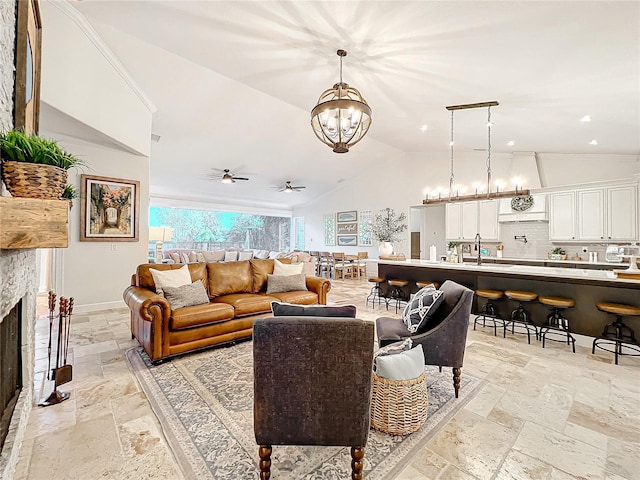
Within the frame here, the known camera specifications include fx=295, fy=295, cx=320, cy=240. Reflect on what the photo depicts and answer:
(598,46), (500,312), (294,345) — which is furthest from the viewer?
(500,312)

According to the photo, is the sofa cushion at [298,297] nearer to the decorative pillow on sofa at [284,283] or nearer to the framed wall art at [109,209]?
the decorative pillow on sofa at [284,283]

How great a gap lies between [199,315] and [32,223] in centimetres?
212

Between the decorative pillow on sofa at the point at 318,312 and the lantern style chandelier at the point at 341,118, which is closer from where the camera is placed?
the decorative pillow on sofa at the point at 318,312

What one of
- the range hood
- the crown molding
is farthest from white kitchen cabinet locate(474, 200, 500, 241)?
the crown molding

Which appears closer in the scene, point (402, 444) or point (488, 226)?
point (402, 444)

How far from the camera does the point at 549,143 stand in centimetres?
558

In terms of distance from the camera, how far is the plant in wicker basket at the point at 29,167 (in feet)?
4.15

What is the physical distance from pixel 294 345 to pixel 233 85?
5186mm


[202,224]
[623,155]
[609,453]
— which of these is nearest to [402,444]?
[609,453]

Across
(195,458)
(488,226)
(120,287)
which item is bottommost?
(195,458)

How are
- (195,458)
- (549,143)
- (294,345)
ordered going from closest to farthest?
(294,345)
(195,458)
(549,143)

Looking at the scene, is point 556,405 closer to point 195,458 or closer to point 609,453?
point 609,453


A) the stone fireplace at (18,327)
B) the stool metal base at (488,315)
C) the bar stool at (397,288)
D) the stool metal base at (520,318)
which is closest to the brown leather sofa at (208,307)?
the stone fireplace at (18,327)

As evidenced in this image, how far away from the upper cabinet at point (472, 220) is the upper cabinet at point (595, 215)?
3.57ft
